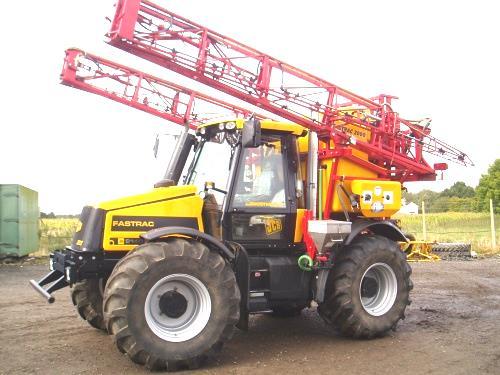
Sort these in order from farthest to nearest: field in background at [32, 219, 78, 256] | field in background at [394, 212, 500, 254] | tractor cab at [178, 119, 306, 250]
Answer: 1. field in background at [394, 212, 500, 254]
2. field in background at [32, 219, 78, 256]
3. tractor cab at [178, 119, 306, 250]

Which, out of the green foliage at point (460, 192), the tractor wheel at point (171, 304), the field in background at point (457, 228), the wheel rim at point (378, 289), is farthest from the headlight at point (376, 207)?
the green foliage at point (460, 192)

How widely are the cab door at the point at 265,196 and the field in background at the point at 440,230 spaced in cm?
1169

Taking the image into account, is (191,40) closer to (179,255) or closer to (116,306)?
(179,255)

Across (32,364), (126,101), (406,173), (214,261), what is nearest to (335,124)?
(406,173)

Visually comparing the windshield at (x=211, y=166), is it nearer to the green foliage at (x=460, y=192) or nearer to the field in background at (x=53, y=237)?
the field in background at (x=53, y=237)

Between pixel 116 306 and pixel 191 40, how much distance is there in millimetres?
4237

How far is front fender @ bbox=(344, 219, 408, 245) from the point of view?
6938mm

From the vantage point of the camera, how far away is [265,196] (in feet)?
21.4

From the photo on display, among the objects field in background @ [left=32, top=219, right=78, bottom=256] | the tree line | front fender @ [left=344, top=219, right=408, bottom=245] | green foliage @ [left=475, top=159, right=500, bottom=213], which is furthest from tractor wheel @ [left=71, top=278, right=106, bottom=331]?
green foliage @ [left=475, top=159, right=500, bottom=213]

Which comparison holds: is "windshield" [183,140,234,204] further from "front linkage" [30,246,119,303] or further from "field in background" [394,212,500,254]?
"field in background" [394,212,500,254]

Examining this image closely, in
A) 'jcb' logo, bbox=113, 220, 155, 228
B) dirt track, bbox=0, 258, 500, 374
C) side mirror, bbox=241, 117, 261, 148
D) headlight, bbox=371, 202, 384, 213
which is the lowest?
dirt track, bbox=0, 258, 500, 374

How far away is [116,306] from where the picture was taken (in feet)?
16.8

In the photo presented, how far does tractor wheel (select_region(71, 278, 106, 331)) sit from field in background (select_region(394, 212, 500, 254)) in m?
14.7

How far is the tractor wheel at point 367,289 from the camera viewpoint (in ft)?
21.7
